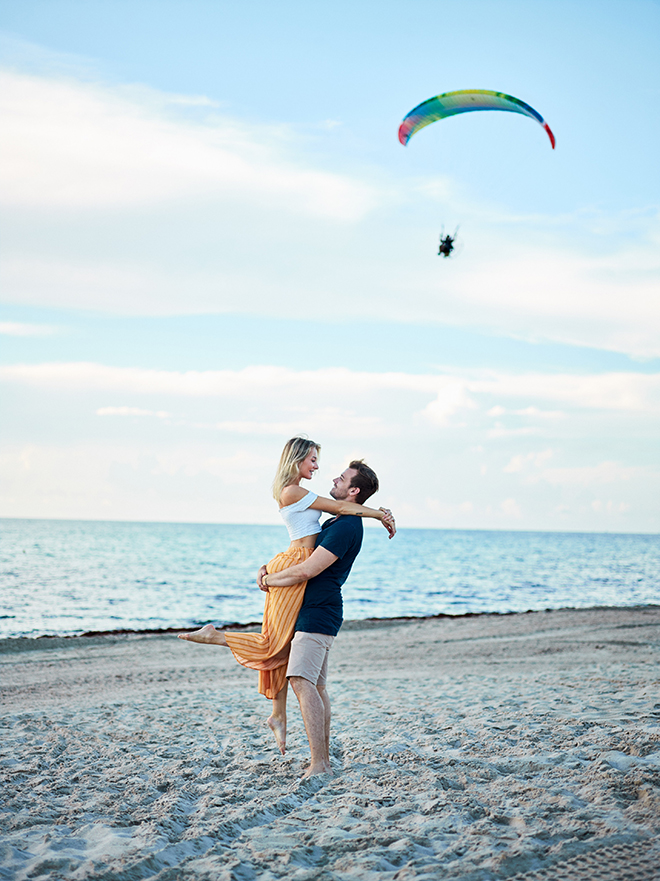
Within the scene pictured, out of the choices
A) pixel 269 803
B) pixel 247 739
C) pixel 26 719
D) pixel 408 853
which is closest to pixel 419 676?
pixel 247 739

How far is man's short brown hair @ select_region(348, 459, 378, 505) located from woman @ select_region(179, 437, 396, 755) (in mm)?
122

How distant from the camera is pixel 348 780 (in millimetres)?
4535

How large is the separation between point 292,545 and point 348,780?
160 centimetres

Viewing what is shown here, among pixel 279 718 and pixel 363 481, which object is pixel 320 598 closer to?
pixel 363 481

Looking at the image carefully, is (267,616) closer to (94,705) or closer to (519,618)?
(94,705)

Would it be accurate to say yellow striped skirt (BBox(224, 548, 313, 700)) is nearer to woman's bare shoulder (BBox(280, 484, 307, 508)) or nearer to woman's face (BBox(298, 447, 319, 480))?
woman's bare shoulder (BBox(280, 484, 307, 508))

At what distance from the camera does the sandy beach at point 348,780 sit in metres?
3.25

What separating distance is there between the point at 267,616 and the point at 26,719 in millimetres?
3509

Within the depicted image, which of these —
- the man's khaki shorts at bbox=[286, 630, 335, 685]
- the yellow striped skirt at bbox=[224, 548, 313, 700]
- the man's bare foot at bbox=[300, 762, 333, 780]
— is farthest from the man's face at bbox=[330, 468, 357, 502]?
the man's bare foot at bbox=[300, 762, 333, 780]

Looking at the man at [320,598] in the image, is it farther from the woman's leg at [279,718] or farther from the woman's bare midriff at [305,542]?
the woman's leg at [279,718]

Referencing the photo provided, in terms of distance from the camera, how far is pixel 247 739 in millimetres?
5879

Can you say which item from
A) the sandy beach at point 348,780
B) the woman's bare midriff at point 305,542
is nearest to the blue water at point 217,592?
the sandy beach at point 348,780

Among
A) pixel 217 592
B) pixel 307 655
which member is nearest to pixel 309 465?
pixel 307 655

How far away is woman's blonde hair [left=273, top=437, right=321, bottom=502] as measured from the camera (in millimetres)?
4523
